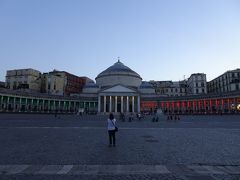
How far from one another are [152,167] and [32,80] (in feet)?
385

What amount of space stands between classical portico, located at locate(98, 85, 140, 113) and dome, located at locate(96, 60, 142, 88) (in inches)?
710

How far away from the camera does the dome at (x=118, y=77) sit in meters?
124

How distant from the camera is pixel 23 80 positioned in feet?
371

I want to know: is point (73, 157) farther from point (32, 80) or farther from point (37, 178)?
point (32, 80)

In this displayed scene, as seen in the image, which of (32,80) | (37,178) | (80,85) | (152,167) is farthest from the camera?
(80,85)

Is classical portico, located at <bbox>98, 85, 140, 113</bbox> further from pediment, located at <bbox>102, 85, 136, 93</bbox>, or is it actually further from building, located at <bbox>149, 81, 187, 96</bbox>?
building, located at <bbox>149, 81, 187, 96</bbox>

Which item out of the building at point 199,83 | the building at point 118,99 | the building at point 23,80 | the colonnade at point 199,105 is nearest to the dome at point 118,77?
the building at point 118,99

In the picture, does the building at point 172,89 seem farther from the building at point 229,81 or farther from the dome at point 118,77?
the dome at point 118,77

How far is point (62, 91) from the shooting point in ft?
398

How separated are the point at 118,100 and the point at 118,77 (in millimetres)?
20694

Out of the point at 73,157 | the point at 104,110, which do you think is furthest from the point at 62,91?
the point at 73,157

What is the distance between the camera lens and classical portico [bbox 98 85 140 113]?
105000 millimetres

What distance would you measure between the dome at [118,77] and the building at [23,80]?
36599 millimetres

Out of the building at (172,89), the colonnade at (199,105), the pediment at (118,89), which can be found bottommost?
the colonnade at (199,105)
